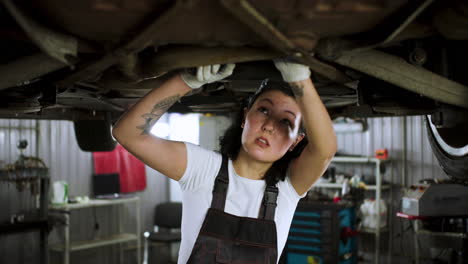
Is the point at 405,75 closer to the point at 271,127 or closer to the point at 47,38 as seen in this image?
the point at 271,127

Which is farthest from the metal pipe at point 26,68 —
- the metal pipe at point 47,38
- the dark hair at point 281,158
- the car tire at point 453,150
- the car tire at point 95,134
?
the car tire at point 95,134

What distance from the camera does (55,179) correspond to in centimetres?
559

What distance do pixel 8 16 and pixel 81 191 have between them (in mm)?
5108

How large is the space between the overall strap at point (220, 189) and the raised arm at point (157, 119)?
13cm

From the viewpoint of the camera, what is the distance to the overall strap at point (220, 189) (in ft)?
4.87

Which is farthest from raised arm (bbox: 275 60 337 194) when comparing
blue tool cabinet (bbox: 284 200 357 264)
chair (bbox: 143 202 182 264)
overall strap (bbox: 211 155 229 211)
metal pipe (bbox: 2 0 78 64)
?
chair (bbox: 143 202 182 264)

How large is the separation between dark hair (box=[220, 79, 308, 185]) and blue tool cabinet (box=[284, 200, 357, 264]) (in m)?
2.58

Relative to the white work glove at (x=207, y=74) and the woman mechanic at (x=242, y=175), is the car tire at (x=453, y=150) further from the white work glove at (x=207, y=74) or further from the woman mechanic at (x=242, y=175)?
the white work glove at (x=207, y=74)

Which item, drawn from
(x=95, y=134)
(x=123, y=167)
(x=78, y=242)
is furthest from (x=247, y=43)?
(x=123, y=167)

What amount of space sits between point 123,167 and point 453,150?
16.9 feet

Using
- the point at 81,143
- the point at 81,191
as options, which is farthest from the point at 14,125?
the point at 81,143

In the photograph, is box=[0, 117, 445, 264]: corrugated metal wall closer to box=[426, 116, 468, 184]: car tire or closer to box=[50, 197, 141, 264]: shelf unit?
box=[50, 197, 141, 264]: shelf unit

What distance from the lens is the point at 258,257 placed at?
1482mm

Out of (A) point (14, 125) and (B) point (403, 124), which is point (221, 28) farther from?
(B) point (403, 124)
